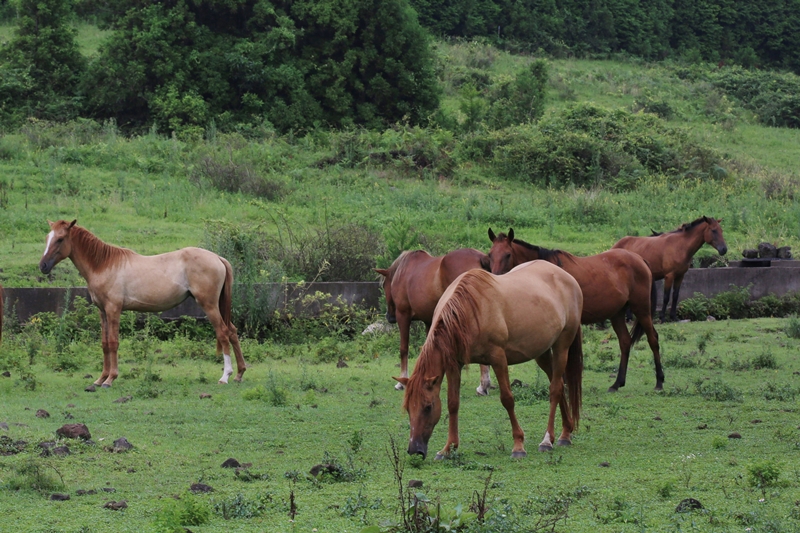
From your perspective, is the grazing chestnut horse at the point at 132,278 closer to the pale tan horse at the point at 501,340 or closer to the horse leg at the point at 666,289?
the pale tan horse at the point at 501,340

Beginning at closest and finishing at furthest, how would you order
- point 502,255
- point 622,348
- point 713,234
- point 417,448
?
1. point 417,448
2. point 502,255
3. point 622,348
4. point 713,234

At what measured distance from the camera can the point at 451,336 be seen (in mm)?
6984

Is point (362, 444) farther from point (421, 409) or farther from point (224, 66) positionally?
point (224, 66)

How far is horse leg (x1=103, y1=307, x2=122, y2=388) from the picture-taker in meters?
11.0

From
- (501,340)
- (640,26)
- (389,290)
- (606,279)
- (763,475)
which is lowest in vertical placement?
(389,290)

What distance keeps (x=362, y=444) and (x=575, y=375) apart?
→ 2.01 meters

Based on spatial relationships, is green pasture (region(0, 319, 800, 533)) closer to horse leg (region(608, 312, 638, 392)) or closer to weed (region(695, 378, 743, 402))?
weed (region(695, 378, 743, 402))

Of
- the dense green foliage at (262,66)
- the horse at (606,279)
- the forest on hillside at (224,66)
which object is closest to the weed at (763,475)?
the horse at (606,279)

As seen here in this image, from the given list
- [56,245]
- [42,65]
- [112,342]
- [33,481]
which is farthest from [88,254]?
[42,65]

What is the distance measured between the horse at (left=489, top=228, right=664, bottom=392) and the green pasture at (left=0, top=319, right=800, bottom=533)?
30.1 inches

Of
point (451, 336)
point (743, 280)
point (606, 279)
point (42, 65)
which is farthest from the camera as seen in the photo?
point (42, 65)

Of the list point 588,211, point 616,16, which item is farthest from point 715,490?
point 616,16

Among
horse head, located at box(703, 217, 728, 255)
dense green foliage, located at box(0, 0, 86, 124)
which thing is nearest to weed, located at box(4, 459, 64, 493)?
horse head, located at box(703, 217, 728, 255)

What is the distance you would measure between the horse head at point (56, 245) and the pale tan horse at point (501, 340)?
5.94 meters
